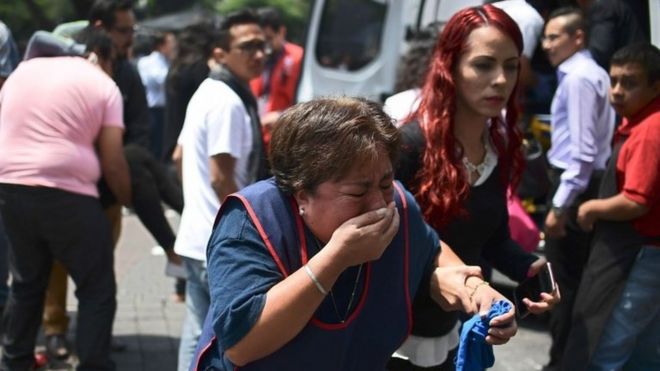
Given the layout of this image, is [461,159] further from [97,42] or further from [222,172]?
[97,42]

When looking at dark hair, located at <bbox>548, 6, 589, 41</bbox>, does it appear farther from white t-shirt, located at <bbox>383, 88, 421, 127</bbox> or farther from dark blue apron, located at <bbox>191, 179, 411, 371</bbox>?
dark blue apron, located at <bbox>191, 179, 411, 371</bbox>

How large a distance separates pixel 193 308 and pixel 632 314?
182 centimetres

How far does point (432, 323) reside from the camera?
3203mm

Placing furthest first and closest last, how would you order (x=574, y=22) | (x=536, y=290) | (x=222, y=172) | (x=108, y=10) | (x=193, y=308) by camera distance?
(x=108, y=10) < (x=574, y=22) < (x=193, y=308) < (x=222, y=172) < (x=536, y=290)

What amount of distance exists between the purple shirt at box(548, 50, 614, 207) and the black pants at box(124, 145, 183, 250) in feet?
6.96

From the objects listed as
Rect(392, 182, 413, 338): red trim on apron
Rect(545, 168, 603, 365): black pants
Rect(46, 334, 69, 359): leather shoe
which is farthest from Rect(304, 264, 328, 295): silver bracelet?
Rect(46, 334, 69, 359): leather shoe

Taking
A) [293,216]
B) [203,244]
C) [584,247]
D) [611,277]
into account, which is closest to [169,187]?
[203,244]

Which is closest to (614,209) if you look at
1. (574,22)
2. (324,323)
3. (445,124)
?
(445,124)

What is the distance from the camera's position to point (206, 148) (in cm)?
431

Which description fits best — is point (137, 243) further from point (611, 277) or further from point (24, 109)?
point (611, 277)

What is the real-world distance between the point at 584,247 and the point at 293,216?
3252 mm

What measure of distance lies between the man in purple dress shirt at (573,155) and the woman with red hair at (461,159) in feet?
5.80

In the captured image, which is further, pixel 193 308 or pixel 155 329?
pixel 155 329

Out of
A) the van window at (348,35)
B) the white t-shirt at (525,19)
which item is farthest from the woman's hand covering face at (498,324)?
the van window at (348,35)
